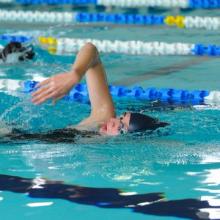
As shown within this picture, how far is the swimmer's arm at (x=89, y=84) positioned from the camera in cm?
308

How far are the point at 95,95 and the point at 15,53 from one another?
2883 mm

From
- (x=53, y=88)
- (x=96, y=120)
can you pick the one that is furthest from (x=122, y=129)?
(x=53, y=88)

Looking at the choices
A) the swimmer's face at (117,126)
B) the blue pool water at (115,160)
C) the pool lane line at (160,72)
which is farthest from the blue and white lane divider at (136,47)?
the swimmer's face at (117,126)

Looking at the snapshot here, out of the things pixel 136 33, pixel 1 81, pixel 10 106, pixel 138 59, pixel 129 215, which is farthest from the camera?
pixel 136 33

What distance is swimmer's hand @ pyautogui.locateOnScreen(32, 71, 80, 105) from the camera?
306 centimetres

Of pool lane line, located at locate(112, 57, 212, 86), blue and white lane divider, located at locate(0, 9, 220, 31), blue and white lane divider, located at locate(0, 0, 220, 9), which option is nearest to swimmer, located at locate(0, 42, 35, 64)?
pool lane line, located at locate(112, 57, 212, 86)

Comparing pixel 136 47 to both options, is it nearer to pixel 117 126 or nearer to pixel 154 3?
pixel 154 3

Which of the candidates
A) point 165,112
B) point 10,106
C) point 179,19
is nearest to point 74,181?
point 165,112

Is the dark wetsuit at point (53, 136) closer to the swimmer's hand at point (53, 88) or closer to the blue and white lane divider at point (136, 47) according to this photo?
the swimmer's hand at point (53, 88)

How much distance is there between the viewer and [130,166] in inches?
148

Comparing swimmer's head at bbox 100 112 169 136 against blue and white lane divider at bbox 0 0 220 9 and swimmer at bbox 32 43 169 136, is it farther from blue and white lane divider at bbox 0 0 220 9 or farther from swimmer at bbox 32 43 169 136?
blue and white lane divider at bbox 0 0 220 9

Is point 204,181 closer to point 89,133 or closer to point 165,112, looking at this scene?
point 89,133

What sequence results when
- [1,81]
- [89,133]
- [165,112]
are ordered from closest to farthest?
[89,133] < [165,112] < [1,81]

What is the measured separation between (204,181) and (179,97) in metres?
2.08
